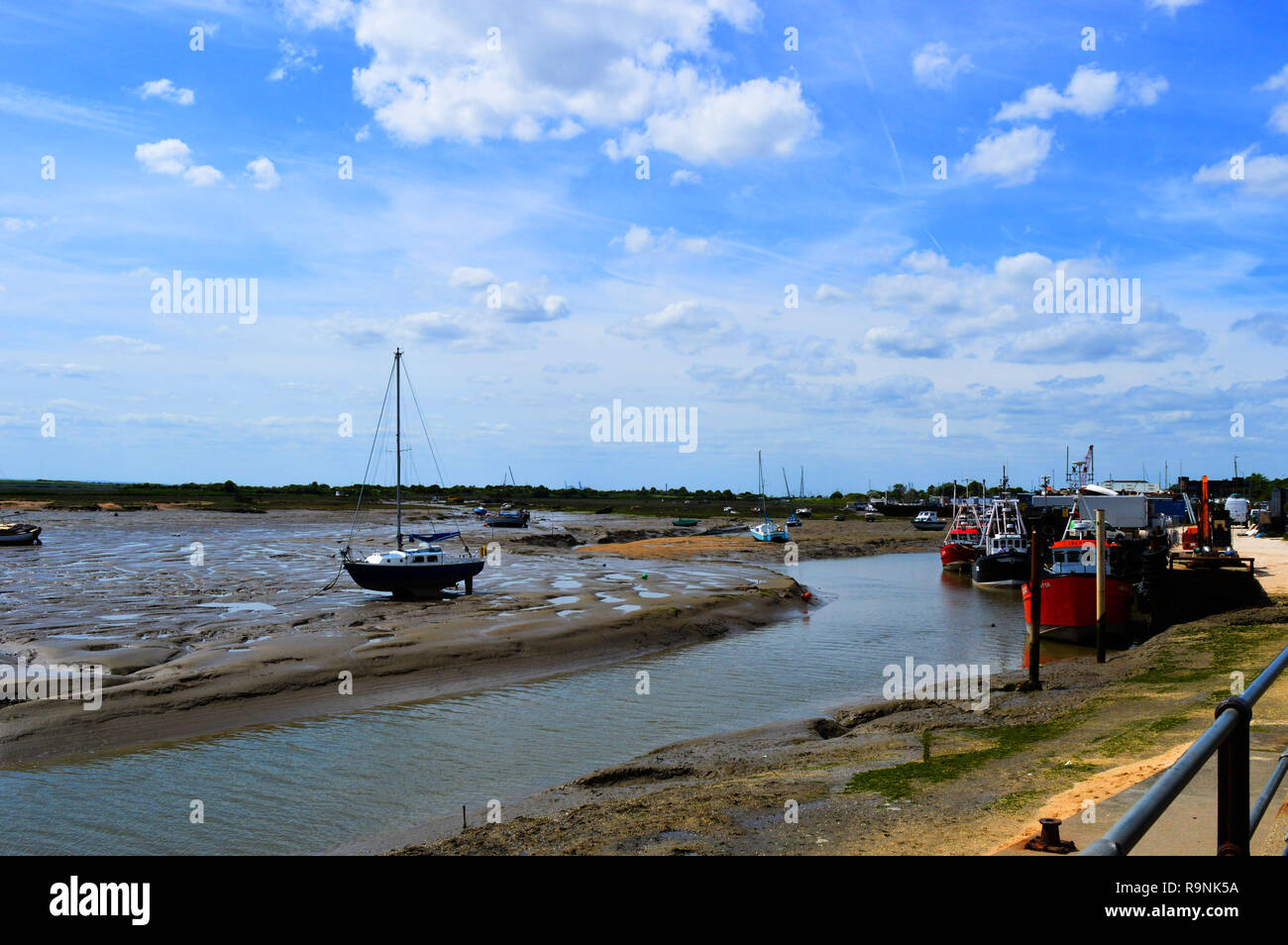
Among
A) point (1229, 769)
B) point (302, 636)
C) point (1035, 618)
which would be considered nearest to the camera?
point (1229, 769)

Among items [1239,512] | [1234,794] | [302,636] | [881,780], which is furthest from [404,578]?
[1239,512]

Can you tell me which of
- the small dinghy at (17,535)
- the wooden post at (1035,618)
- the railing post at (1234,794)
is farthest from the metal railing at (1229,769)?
the small dinghy at (17,535)

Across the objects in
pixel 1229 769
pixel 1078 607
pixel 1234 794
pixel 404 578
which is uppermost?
pixel 1229 769

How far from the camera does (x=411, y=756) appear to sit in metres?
17.6

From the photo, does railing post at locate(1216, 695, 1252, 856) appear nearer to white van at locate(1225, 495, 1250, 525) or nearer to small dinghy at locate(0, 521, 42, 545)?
small dinghy at locate(0, 521, 42, 545)

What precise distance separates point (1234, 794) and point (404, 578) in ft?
124

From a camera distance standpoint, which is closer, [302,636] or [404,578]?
[302,636]

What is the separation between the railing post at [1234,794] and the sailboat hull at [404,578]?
37.6m

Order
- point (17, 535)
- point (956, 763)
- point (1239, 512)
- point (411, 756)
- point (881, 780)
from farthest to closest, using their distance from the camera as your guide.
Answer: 1. point (1239, 512)
2. point (17, 535)
3. point (411, 756)
4. point (956, 763)
5. point (881, 780)

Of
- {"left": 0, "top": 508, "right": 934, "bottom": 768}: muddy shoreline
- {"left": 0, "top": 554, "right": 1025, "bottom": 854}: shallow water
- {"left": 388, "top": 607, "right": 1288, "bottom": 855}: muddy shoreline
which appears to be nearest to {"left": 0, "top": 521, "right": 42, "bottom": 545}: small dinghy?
{"left": 0, "top": 508, "right": 934, "bottom": 768}: muddy shoreline

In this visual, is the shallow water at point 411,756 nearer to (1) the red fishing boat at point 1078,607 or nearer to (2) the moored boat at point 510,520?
(1) the red fishing boat at point 1078,607

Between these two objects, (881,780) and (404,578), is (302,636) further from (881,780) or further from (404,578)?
(881,780)

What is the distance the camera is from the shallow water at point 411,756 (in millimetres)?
13734
